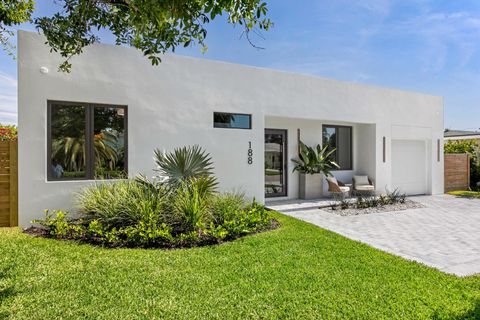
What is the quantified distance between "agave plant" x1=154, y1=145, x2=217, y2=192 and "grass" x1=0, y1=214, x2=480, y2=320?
231 centimetres

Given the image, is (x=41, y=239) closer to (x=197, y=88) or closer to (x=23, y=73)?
(x=23, y=73)

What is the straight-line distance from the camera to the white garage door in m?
14.1

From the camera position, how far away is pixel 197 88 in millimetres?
9188

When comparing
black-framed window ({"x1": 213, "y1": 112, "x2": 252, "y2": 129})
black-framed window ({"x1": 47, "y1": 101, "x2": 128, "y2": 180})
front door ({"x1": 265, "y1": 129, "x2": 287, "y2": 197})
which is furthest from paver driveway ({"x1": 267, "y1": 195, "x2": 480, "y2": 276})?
black-framed window ({"x1": 47, "y1": 101, "x2": 128, "y2": 180})

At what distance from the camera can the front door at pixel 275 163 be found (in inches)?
468

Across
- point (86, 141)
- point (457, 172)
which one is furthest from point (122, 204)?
point (457, 172)

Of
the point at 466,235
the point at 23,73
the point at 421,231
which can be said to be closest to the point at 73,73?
the point at 23,73

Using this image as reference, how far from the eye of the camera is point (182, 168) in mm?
7914

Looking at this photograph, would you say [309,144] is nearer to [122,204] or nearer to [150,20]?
[122,204]

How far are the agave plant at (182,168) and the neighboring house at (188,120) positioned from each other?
0.73 meters

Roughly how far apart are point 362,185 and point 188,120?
827cm

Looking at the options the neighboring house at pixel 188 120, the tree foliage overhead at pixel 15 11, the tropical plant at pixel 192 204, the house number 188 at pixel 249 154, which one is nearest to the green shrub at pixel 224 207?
the tropical plant at pixel 192 204

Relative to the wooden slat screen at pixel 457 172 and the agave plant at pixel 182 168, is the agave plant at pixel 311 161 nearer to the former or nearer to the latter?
the agave plant at pixel 182 168

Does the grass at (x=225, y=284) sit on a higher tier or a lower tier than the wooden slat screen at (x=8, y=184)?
lower
